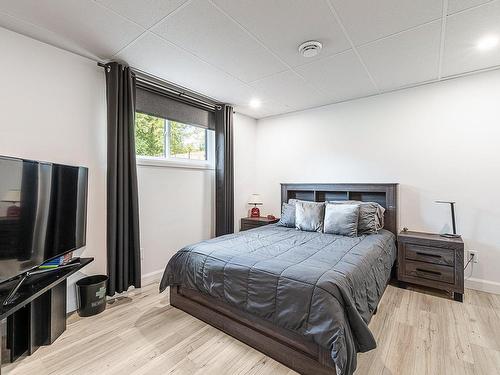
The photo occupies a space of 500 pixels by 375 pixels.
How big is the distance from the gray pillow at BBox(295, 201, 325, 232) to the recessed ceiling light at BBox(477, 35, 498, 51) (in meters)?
2.17

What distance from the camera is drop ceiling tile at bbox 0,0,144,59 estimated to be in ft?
5.67

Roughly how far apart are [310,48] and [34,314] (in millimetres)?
3098

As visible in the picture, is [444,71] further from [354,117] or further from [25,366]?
[25,366]

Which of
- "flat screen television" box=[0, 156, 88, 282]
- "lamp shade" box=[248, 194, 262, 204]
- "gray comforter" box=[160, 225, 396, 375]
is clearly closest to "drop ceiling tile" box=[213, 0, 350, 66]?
"flat screen television" box=[0, 156, 88, 282]

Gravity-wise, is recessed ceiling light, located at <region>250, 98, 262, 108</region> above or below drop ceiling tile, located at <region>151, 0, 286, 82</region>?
above

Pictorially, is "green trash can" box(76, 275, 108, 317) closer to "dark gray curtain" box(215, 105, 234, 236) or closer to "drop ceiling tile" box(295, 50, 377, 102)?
"dark gray curtain" box(215, 105, 234, 236)

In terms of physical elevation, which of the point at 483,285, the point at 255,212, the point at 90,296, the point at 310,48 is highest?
the point at 310,48

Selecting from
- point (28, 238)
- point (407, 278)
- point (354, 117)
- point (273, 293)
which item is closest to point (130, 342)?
point (28, 238)

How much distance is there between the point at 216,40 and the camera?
2.16 metres

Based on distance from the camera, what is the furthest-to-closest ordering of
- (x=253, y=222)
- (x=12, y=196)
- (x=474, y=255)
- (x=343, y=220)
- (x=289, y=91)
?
(x=253, y=222) → (x=289, y=91) → (x=343, y=220) → (x=474, y=255) → (x=12, y=196)

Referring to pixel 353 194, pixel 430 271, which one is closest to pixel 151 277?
pixel 353 194

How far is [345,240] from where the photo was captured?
8.74ft

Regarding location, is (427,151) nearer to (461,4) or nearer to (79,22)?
(461,4)

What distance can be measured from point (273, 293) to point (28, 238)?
170cm
